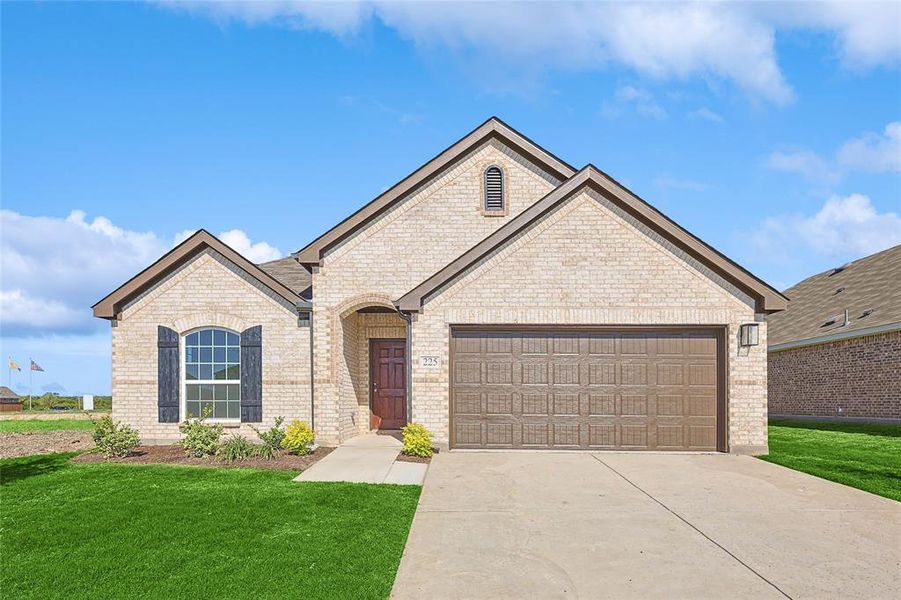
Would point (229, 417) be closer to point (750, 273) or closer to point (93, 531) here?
point (93, 531)

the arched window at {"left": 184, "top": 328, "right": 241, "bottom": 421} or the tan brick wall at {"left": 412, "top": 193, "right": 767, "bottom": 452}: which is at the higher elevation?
the tan brick wall at {"left": 412, "top": 193, "right": 767, "bottom": 452}

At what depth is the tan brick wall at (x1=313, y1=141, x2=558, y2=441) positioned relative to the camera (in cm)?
1430

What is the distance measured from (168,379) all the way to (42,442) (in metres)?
4.70

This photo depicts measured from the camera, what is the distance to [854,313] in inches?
848

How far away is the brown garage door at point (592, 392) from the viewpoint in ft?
42.2

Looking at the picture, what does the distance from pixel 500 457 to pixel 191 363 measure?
25.1ft

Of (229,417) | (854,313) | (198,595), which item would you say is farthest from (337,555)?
(854,313)

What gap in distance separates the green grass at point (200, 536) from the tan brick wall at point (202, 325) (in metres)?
3.84

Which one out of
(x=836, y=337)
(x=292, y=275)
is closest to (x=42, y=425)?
(x=292, y=275)

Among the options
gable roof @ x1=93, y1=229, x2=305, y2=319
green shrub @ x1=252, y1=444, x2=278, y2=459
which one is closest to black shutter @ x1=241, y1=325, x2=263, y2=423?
gable roof @ x1=93, y1=229, x2=305, y2=319

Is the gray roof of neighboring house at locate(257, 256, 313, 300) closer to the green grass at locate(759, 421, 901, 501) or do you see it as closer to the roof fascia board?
the green grass at locate(759, 421, 901, 501)

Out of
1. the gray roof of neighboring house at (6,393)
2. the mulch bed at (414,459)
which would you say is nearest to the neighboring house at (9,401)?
the gray roof of neighboring house at (6,393)

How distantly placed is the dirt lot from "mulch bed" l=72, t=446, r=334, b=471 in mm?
2052

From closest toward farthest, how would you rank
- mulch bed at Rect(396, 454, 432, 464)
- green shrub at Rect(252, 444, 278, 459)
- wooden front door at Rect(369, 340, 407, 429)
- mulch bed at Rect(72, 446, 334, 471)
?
mulch bed at Rect(72, 446, 334, 471)
mulch bed at Rect(396, 454, 432, 464)
green shrub at Rect(252, 444, 278, 459)
wooden front door at Rect(369, 340, 407, 429)
